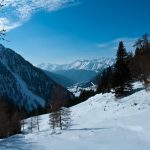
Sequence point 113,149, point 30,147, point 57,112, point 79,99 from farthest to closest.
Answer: point 79,99, point 57,112, point 30,147, point 113,149

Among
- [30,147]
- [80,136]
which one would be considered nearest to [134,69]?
[80,136]

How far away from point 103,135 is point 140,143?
6.15m

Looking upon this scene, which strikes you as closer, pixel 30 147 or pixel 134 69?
pixel 30 147

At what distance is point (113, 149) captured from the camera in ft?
78.2

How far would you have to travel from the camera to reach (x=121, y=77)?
226 feet

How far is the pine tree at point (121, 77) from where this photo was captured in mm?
68500

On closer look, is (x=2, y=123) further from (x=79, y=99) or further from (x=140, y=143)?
(x=79, y=99)

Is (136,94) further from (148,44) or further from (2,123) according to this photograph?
(148,44)

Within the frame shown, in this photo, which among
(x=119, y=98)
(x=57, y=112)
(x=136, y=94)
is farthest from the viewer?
(x=119, y=98)

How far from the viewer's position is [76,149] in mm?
25172

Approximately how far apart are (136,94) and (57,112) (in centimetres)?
1989

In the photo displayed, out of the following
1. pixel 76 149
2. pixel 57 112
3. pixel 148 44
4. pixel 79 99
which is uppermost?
pixel 148 44

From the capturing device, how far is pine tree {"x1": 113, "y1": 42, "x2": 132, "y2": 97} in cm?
6850

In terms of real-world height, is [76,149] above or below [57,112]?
below
